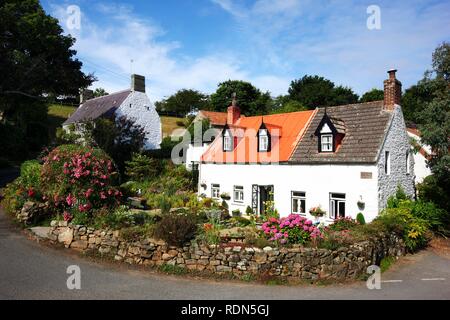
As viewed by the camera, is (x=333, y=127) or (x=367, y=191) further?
(x=333, y=127)

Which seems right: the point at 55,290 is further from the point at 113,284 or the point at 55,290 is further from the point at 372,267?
the point at 372,267

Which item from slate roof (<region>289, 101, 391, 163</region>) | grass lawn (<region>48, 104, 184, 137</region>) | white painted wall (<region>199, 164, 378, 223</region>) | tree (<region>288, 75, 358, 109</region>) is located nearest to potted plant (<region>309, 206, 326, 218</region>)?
white painted wall (<region>199, 164, 378, 223</region>)

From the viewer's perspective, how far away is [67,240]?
1307 centimetres

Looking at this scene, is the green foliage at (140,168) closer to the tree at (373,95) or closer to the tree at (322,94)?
the tree at (322,94)

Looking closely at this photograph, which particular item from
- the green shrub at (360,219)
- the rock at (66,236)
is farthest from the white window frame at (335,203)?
the rock at (66,236)

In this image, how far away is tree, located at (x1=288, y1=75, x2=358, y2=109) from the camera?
178 ft

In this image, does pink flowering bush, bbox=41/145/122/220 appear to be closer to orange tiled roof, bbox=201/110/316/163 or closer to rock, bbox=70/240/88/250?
rock, bbox=70/240/88/250

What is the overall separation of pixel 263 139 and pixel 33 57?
18818mm

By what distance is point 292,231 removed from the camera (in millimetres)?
12281

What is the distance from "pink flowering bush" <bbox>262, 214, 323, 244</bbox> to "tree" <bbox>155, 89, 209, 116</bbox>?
64040 millimetres

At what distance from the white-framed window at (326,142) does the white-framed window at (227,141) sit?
723 centimetres

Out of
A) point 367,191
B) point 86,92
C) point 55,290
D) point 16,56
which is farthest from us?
point 86,92

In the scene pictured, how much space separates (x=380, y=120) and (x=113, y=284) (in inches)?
640
